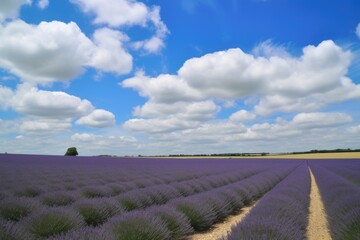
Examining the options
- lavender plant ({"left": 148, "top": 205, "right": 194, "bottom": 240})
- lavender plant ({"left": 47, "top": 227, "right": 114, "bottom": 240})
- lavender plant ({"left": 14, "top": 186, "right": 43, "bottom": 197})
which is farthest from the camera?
lavender plant ({"left": 14, "top": 186, "right": 43, "bottom": 197})

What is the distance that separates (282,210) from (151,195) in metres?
3.57

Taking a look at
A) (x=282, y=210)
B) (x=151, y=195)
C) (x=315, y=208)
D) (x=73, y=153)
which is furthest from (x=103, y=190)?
(x=73, y=153)

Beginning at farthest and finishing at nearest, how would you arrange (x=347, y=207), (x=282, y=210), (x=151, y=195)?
(x=151, y=195) < (x=347, y=207) < (x=282, y=210)

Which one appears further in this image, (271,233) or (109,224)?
(109,224)

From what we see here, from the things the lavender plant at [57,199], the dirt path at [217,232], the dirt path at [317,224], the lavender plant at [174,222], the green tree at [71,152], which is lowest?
the dirt path at [317,224]

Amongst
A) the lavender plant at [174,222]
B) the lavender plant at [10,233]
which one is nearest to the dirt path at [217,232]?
the lavender plant at [174,222]

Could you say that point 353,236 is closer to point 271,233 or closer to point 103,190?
point 271,233

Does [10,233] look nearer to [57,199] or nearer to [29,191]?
[57,199]

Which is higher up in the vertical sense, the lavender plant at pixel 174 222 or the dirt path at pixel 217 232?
the lavender plant at pixel 174 222

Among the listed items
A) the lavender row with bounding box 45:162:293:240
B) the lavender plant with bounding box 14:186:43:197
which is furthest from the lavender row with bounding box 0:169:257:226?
the lavender plant with bounding box 14:186:43:197

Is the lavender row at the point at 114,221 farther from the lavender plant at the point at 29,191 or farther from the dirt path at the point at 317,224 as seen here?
the lavender plant at the point at 29,191

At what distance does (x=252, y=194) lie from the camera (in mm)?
9523

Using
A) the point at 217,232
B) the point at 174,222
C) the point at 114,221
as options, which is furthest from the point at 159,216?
the point at 217,232

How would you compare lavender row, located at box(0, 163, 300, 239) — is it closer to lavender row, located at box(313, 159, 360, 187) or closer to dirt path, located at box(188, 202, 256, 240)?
dirt path, located at box(188, 202, 256, 240)
